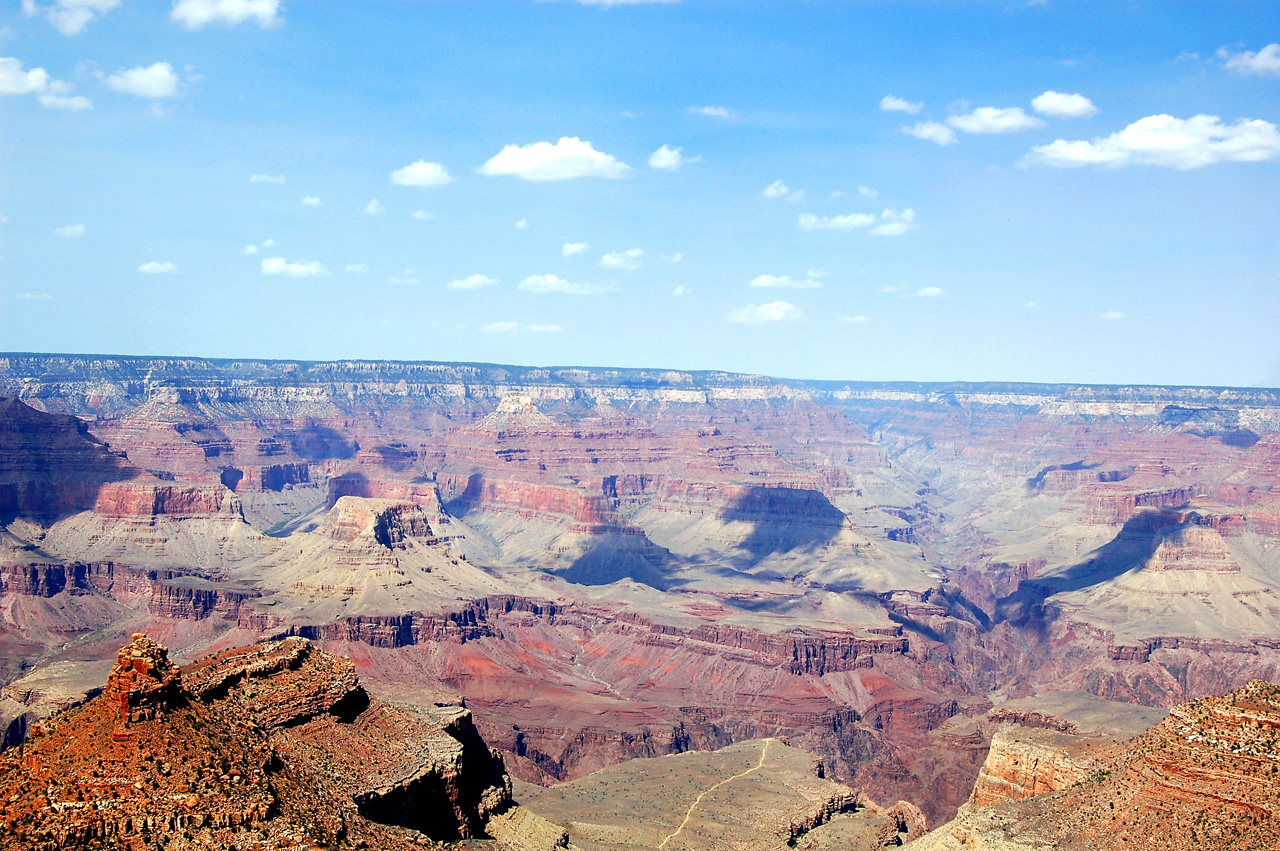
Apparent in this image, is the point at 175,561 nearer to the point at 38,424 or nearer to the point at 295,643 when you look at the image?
the point at 38,424

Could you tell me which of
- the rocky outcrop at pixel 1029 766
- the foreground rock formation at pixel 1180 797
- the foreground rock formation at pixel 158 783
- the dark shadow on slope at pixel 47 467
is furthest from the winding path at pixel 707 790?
the dark shadow on slope at pixel 47 467

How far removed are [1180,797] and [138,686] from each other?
121 ft

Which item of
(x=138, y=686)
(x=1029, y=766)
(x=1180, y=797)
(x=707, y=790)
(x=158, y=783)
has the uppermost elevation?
(x=138, y=686)

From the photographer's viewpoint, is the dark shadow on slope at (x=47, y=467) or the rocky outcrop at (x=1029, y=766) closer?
the rocky outcrop at (x=1029, y=766)

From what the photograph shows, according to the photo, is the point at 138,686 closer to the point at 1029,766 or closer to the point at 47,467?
the point at 1029,766

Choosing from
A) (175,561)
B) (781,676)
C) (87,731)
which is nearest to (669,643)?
(781,676)

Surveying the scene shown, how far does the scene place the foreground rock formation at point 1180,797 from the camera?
42.8 meters

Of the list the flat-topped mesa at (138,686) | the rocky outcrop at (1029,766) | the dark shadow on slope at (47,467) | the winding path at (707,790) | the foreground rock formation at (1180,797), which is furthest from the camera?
the dark shadow on slope at (47,467)

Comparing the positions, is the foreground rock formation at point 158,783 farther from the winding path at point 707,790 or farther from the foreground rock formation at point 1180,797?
the winding path at point 707,790

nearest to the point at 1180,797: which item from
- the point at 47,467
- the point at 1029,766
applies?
the point at 1029,766

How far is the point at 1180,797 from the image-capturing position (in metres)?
44.8

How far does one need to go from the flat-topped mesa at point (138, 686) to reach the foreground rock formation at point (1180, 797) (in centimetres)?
3372

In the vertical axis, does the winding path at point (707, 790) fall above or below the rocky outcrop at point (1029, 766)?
below

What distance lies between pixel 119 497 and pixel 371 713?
151 m
